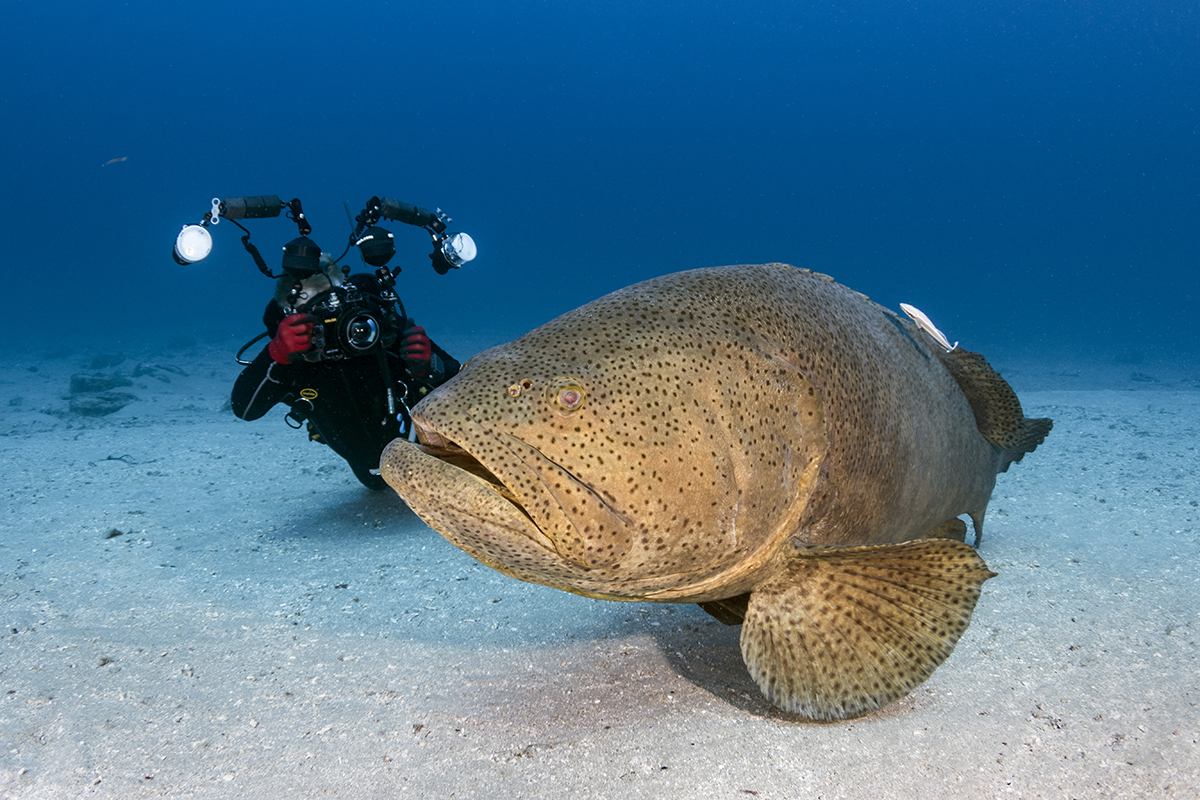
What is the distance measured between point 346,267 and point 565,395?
472 centimetres

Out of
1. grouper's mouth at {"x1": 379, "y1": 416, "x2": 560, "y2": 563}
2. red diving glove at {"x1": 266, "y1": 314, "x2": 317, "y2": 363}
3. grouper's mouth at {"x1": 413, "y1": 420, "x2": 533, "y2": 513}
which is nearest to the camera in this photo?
grouper's mouth at {"x1": 379, "y1": 416, "x2": 560, "y2": 563}

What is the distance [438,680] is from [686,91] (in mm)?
150546

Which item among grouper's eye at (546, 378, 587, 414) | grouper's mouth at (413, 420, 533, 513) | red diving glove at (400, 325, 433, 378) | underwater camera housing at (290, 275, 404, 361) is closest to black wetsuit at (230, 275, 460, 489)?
red diving glove at (400, 325, 433, 378)

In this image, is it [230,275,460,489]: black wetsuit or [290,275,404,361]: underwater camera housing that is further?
[230,275,460,489]: black wetsuit

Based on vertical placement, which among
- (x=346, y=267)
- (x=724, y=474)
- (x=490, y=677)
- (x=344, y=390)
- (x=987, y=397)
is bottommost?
(x=490, y=677)

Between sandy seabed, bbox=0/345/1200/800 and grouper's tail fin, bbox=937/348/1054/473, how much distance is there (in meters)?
0.94

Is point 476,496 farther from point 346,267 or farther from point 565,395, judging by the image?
point 346,267

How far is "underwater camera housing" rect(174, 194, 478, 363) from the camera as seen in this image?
5008 millimetres

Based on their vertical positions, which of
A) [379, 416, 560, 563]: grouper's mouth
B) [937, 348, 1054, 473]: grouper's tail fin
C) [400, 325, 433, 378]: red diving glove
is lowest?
[400, 325, 433, 378]: red diving glove

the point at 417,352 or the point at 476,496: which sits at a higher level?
the point at 476,496

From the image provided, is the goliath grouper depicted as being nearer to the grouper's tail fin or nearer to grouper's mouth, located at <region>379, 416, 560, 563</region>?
grouper's mouth, located at <region>379, 416, 560, 563</region>

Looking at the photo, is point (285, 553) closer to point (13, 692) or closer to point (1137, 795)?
point (13, 692)

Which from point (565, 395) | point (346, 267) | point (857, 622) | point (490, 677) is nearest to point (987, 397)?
point (857, 622)

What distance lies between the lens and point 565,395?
6.01 ft
